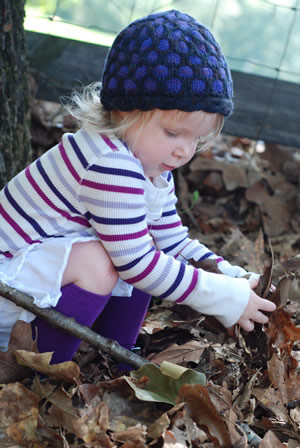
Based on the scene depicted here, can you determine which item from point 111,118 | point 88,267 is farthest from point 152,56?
point 88,267

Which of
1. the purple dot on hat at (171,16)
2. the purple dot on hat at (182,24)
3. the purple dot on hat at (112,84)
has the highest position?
the purple dot on hat at (171,16)

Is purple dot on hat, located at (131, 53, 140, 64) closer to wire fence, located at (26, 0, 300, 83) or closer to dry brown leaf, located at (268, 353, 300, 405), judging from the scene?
dry brown leaf, located at (268, 353, 300, 405)

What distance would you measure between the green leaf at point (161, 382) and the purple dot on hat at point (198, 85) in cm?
80

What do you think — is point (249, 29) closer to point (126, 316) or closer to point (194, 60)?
point (194, 60)

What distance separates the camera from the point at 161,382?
1.65 metres

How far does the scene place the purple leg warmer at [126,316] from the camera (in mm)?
2082

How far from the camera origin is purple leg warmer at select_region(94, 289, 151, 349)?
2.08 metres

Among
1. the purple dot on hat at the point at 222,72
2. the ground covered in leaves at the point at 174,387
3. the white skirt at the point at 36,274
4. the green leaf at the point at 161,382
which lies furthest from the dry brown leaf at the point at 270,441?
the purple dot on hat at the point at 222,72

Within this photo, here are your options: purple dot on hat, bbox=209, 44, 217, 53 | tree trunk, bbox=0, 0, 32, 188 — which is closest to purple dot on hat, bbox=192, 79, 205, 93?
purple dot on hat, bbox=209, 44, 217, 53

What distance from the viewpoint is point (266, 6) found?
343 centimetres

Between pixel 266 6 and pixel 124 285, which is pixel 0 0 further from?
pixel 266 6

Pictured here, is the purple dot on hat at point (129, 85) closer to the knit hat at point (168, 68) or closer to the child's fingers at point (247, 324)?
the knit hat at point (168, 68)

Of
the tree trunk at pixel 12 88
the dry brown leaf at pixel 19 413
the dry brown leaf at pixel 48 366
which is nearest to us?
the dry brown leaf at pixel 19 413

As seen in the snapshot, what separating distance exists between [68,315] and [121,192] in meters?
0.42
